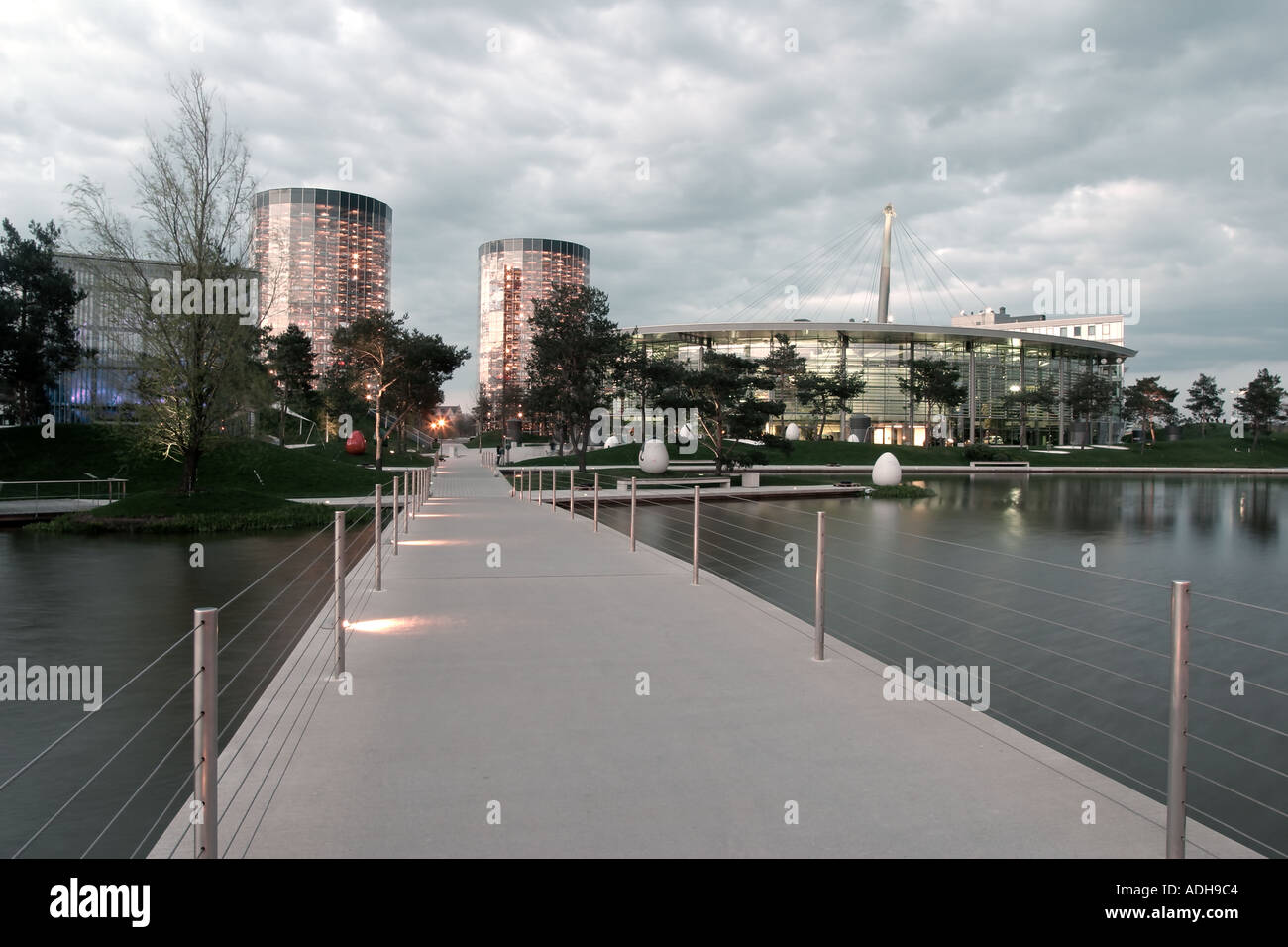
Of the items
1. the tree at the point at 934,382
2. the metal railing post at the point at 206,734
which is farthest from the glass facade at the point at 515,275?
the metal railing post at the point at 206,734

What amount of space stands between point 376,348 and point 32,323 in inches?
522

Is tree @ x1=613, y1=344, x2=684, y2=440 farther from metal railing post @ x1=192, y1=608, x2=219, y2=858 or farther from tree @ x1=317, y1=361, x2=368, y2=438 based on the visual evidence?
metal railing post @ x1=192, y1=608, x2=219, y2=858

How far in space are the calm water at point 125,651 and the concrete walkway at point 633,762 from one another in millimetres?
619

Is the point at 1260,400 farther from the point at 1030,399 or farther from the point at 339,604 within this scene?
the point at 339,604

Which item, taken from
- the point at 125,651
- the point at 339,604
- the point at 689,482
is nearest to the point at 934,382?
the point at 689,482

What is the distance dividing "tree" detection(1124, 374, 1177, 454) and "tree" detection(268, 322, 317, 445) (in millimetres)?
68623

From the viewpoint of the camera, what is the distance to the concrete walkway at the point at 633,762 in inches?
124

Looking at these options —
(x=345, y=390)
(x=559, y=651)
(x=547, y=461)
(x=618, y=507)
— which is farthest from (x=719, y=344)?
(x=559, y=651)

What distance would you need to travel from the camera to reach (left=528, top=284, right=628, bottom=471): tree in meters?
35.4

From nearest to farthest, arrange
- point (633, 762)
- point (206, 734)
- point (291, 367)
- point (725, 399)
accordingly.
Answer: point (206, 734) → point (633, 762) → point (725, 399) → point (291, 367)

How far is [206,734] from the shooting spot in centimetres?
301

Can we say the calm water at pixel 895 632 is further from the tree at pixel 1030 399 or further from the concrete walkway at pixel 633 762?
the tree at pixel 1030 399

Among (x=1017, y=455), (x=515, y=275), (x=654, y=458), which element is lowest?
(x=1017, y=455)
